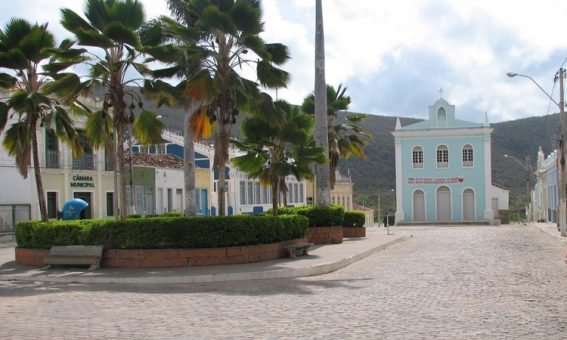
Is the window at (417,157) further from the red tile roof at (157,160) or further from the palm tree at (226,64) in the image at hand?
the palm tree at (226,64)

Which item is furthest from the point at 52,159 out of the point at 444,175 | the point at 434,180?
the point at 444,175

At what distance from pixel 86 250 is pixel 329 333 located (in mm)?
9138

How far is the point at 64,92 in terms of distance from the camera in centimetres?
1577

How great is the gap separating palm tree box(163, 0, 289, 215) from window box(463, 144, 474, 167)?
39601 mm

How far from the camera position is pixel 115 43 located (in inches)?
629

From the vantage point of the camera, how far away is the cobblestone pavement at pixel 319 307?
26.9ft

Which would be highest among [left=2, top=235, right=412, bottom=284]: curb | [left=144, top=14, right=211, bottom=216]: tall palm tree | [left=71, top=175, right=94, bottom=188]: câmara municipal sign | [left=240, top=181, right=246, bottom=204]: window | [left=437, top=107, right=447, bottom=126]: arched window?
[left=437, top=107, right=447, bottom=126]: arched window

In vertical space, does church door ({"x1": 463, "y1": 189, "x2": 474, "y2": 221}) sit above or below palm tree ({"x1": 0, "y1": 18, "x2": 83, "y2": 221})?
below

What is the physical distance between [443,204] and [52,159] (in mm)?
32438

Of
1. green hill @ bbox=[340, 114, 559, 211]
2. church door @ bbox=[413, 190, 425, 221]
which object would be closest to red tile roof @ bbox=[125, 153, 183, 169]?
church door @ bbox=[413, 190, 425, 221]

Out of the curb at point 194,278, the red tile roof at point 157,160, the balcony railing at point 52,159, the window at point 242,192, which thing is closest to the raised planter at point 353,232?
the curb at point 194,278

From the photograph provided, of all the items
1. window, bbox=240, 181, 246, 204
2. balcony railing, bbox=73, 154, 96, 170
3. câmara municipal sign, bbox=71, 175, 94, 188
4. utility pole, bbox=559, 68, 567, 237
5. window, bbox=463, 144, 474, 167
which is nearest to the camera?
utility pole, bbox=559, 68, 567, 237

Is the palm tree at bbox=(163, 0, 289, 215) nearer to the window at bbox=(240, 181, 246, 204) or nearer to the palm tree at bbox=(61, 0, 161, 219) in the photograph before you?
the palm tree at bbox=(61, 0, 161, 219)

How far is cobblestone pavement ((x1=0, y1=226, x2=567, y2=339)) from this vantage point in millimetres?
8195
